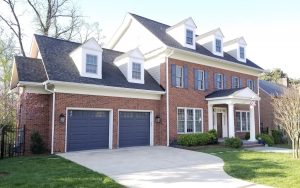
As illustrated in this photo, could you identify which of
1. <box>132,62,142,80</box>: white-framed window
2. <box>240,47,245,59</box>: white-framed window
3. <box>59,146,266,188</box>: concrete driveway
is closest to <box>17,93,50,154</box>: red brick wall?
<box>59,146,266,188</box>: concrete driveway

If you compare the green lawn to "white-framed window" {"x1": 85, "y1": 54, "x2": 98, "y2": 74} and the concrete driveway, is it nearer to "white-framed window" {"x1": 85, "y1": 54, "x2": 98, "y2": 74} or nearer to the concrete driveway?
the concrete driveway

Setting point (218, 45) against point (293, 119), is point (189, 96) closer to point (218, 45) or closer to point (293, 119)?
point (218, 45)

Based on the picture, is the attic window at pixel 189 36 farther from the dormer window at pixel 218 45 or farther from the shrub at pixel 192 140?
the shrub at pixel 192 140

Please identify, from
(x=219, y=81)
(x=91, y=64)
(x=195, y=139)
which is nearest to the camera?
(x=91, y=64)

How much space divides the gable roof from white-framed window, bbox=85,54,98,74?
0.57m

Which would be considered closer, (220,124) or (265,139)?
(265,139)

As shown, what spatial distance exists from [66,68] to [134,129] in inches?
213

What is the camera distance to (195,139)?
18.3 m

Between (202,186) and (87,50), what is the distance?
10.7 meters

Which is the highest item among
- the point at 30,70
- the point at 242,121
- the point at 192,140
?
the point at 30,70

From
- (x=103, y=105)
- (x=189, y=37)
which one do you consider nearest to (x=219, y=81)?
(x=189, y=37)

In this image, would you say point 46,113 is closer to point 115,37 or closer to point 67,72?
point 67,72

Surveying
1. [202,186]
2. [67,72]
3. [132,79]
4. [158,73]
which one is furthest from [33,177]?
[158,73]

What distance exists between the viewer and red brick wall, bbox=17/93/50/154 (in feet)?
47.9
